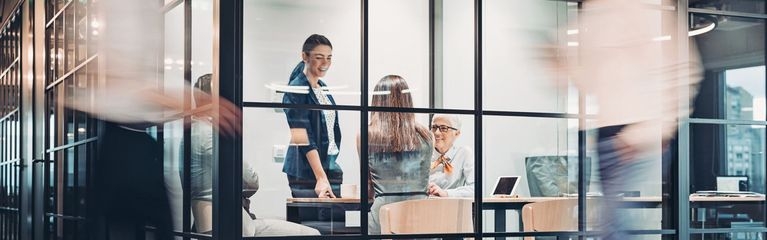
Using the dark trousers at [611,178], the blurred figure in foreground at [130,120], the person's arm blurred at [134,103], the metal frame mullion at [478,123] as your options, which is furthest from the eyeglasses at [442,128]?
the blurred figure in foreground at [130,120]

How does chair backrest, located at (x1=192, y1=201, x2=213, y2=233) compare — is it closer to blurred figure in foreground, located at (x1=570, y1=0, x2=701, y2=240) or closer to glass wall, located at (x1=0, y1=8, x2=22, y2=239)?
blurred figure in foreground, located at (x1=570, y1=0, x2=701, y2=240)

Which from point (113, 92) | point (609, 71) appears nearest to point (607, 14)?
point (609, 71)

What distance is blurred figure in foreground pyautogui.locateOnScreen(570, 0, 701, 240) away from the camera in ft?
13.4

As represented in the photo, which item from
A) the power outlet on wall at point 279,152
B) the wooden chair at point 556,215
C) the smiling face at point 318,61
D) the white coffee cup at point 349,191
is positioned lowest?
the wooden chair at point 556,215

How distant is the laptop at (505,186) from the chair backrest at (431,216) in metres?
0.11

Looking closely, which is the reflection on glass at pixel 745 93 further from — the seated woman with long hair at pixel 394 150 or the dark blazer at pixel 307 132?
the dark blazer at pixel 307 132

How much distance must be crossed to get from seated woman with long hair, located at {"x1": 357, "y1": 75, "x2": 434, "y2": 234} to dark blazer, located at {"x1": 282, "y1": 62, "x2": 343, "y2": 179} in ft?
0.41

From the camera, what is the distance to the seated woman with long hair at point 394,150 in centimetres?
369

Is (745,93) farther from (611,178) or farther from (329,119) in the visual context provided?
(329,119)

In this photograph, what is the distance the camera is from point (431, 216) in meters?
3.81

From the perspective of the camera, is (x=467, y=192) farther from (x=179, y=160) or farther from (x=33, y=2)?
(x=33, y=2)

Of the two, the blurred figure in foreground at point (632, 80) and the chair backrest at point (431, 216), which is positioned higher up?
the blurred figure in foreground at point (632, 80)

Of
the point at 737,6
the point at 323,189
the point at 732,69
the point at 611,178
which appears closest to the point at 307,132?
the point at 323,189

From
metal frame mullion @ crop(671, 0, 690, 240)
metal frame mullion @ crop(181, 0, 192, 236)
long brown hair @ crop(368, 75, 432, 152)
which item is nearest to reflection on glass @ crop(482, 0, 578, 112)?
long brown hair @ crop(368, 75, 432, 152)
